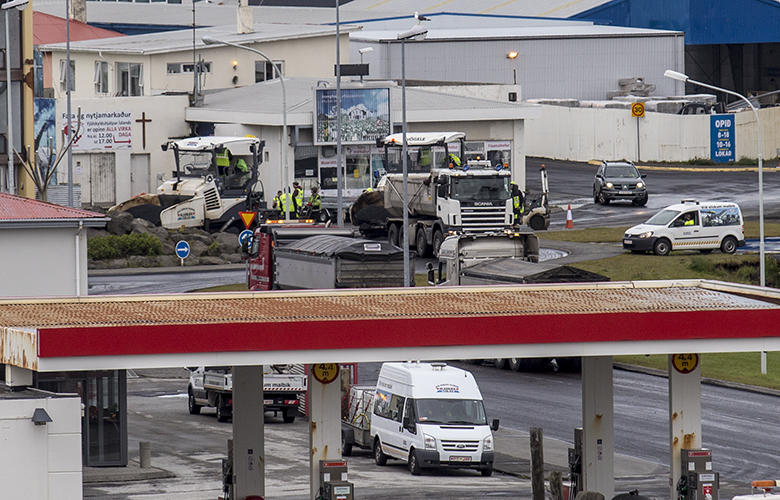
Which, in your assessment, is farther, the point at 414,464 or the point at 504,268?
→ the point at 504,268

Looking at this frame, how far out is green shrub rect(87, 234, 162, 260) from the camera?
154 feet

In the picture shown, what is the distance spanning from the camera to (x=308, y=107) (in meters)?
58.2

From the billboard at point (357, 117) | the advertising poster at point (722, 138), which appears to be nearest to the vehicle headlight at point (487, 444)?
the billboard at point (357, 117)

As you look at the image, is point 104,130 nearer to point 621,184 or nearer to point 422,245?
point 422,245

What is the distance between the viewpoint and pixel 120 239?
47812 millimetres

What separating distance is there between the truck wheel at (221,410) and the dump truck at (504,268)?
6.66m

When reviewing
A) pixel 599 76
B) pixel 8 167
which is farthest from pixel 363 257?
pixel 599 76

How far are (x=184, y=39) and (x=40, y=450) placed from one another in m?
60.3

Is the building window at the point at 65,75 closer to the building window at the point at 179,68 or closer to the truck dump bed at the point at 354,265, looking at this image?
the building window at the point at 179,68

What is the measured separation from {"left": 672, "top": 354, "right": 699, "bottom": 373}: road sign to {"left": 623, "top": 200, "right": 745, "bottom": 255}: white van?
28.7m

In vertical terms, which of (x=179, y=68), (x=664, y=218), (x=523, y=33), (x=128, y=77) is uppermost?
(x=523, y=33)

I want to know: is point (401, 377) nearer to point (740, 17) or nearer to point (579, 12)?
point (740, 17)

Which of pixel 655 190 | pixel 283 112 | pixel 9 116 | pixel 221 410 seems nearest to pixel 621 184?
pixel 655 190

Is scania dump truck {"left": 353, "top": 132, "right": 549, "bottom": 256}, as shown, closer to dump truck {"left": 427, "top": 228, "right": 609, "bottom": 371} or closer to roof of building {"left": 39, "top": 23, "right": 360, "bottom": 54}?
dump truck {"left": 427, "top": 228, "right": 609, "bottom": 371}
